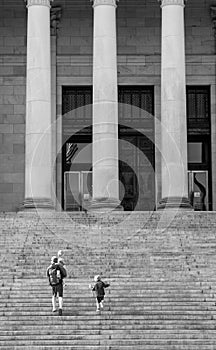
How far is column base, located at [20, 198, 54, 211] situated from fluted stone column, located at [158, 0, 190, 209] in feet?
19.6

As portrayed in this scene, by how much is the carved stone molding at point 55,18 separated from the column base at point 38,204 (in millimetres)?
14650

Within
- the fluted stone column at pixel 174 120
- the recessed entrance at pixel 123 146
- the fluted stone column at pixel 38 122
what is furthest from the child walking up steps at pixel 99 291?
the recessed entrance at pixel 123 146

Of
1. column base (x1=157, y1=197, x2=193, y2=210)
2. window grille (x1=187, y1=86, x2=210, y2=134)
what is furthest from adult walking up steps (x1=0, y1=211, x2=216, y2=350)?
window grille (x1=187, y1=86, x2=210, y2=134)

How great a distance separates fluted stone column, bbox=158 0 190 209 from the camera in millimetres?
49781

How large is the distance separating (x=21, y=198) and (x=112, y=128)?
35.6 feet

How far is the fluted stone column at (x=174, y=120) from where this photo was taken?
49.8 m

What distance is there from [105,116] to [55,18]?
39.1 feet

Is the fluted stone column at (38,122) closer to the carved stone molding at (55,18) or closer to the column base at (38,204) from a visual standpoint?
the column base at (38,204)

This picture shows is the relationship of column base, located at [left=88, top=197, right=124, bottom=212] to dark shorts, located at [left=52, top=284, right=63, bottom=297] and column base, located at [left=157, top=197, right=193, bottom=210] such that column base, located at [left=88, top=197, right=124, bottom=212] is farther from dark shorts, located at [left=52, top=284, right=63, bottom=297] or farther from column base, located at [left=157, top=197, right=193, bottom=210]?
dark shorts, located at [left=52, top=284, right=63, bottom=297]

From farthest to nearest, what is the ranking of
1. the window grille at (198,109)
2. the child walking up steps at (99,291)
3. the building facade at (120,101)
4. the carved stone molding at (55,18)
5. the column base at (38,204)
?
1. the window grille at (198,109)
2. the carved stone molding at (55,18)
3. the building facade at (120,101)
4. the column base at (38,204)
5. the child walking up steps at (99,291)

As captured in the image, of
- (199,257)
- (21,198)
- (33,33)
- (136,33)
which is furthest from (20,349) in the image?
(136,33)

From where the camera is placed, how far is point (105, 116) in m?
49.9

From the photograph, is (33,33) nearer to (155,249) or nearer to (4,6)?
(4,6)

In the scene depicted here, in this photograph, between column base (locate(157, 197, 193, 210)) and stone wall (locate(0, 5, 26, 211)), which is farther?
stone wall (locate(0, 5, 26, 211))
